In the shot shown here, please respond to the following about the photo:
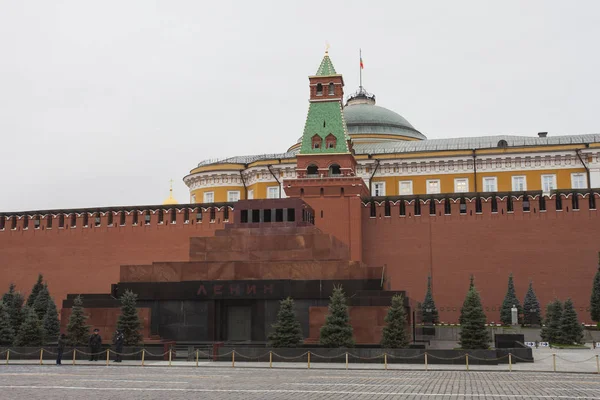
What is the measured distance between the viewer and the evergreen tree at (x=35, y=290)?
115ft

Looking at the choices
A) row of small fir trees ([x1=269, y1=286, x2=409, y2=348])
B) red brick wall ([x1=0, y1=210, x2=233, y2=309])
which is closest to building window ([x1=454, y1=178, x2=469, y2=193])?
red brick wall ([x1=0, y1=210, x2=233, y2=309])

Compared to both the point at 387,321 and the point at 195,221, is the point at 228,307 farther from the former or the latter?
the point at 195,221

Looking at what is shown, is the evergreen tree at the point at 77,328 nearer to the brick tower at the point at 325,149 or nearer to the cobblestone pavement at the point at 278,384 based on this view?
the cobblestone pavement at the point at 278,384

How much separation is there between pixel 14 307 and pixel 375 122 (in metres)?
26.1

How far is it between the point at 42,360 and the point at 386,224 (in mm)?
17429

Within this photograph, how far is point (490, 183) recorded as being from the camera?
4191 cm

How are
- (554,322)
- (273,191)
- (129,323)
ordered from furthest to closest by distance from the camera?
(273,191)
(554,322)
(129,323)

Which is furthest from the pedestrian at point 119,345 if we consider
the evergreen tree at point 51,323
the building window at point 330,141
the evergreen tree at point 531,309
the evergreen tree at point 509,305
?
the evergreen tree at point 531,309

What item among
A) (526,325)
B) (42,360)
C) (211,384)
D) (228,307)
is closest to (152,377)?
(211,384)

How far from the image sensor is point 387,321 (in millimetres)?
22266

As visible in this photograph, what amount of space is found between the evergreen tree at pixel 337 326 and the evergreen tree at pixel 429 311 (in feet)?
32.1

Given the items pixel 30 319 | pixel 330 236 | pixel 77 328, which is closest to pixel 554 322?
pixel 330 236

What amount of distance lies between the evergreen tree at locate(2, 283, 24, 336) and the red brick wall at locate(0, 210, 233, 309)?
1.61 m

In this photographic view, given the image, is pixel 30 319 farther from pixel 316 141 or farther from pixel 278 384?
pixel 316 141
